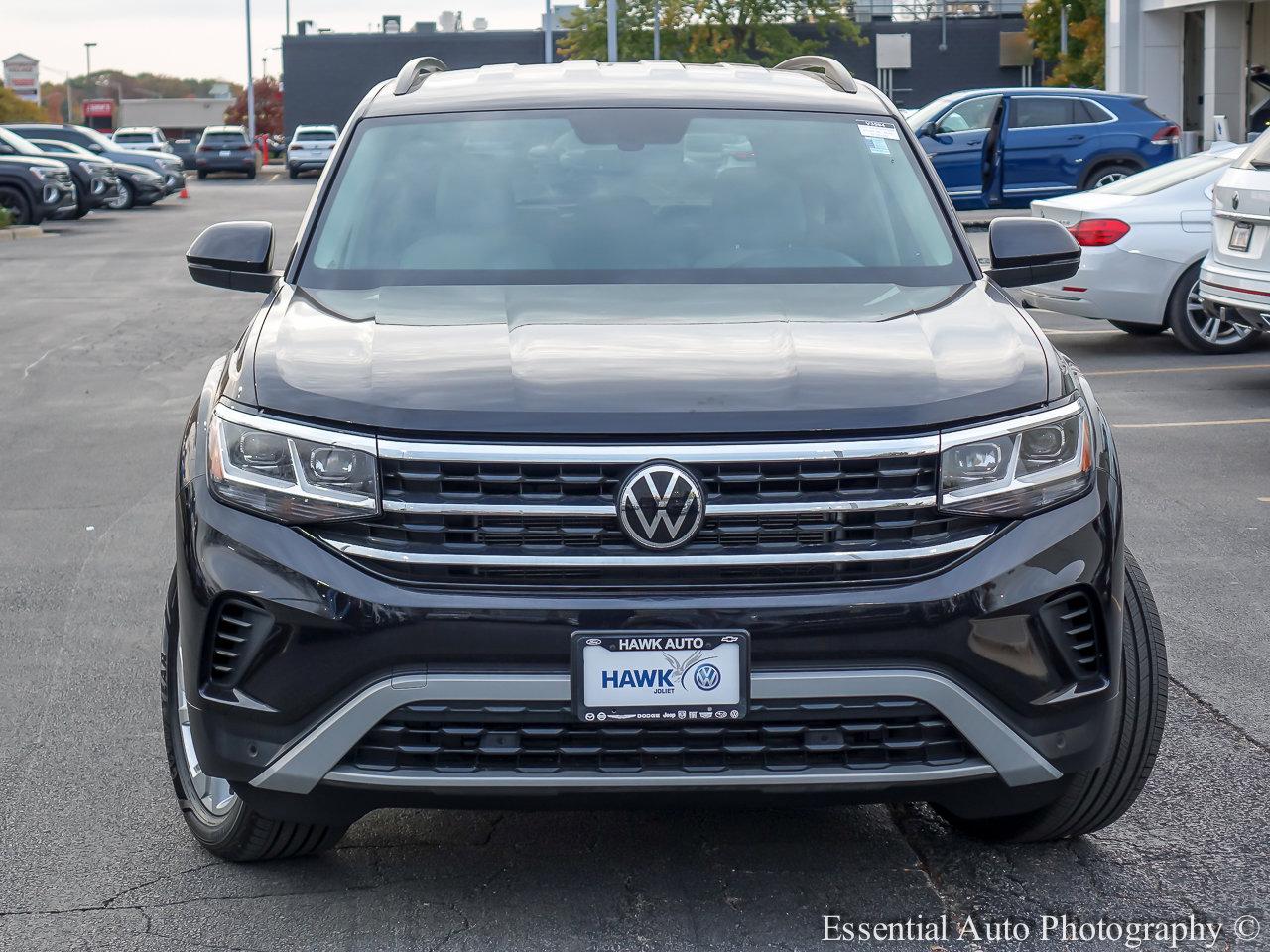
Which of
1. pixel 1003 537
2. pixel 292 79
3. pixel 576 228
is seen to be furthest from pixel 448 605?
pixel 292 79

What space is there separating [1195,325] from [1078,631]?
31.9ft

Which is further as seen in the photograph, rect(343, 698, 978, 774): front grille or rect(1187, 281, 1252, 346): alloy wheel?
rect(1187, 281, 1252, 346): alloy wheel

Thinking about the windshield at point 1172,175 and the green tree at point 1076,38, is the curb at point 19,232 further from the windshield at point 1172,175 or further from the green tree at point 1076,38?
the green tree at point 1076,38

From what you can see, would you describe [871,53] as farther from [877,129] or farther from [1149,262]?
[877,129]

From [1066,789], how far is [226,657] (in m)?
1.71

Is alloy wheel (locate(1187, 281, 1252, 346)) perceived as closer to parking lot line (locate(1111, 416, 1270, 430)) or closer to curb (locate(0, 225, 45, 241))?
parking lot line (locate(1111, 416, 1270, 430))

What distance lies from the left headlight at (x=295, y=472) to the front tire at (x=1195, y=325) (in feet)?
33.4

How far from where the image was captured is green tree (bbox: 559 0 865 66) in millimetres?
52469

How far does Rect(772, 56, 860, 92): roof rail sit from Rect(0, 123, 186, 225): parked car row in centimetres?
2406

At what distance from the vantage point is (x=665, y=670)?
3133 mm

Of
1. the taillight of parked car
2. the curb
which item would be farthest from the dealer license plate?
the curb

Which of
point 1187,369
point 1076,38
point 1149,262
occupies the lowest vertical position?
point 1187,369

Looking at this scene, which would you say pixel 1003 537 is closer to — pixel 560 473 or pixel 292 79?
pixel 560 473

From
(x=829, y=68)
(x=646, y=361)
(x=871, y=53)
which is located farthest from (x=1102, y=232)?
(x=871, y=53)
